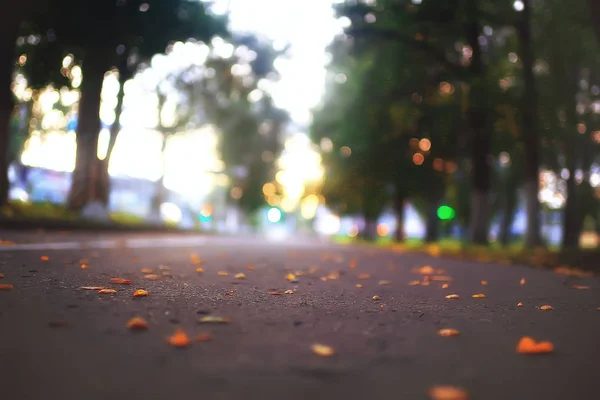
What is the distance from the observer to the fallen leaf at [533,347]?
11.8ft

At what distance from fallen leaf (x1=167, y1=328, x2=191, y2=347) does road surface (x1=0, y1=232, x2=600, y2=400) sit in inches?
2.0

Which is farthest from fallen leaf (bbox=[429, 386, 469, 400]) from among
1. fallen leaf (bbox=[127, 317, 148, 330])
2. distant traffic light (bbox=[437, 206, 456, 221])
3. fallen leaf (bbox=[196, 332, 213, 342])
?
distant traffic light (bbox=[437, 206, 456, 221])

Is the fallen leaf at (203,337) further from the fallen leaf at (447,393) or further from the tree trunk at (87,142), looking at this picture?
the tree trunk at (87,142)

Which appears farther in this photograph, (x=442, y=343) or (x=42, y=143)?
(x=42, y=143)

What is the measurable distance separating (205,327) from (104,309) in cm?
102

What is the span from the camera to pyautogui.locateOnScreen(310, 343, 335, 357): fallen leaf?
338 cm

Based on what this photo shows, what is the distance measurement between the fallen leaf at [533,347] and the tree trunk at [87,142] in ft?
63.6

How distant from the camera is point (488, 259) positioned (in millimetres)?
13797

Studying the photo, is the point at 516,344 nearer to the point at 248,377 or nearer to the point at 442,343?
the point at 442,343

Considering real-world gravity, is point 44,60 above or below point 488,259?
above

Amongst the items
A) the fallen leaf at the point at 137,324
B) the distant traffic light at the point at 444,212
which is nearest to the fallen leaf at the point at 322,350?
the fallen leaf at the point at 137,324

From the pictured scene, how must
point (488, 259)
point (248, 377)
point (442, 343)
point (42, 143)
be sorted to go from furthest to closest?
point (42, 143) < point (488, 259) < point (442, 343) < point (248, 377)

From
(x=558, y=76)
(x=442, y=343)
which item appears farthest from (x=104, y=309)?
(x=558, y=76)

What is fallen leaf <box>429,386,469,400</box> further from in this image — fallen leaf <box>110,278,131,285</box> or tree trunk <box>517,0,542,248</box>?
tree trunk <box>517,0,542,248</box>
